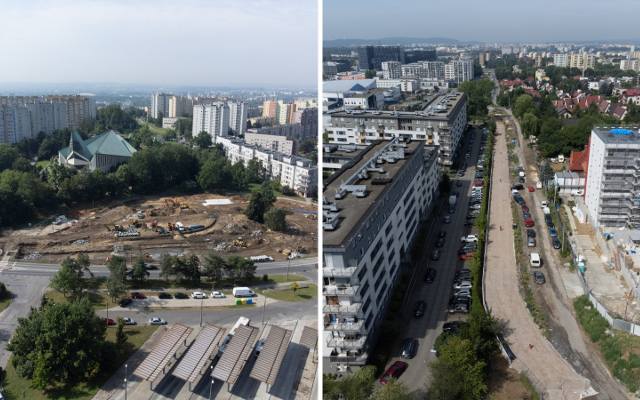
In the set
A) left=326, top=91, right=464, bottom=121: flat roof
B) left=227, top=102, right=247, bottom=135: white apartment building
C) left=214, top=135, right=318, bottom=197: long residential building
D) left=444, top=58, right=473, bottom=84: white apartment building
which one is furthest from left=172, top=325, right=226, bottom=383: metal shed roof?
left=444, top=58, right=473, bottom=84: white apartment building

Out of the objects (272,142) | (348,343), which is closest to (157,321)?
(348,343)

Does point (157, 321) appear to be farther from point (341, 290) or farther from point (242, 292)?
point (341, 290)

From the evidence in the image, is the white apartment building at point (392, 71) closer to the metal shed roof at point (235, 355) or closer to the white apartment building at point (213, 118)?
the white apartment building at point (213, 118)

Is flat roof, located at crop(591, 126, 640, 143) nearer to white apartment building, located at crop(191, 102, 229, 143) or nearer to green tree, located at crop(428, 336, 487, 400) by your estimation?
green tree, located at crop(428, 336, 487, 400)

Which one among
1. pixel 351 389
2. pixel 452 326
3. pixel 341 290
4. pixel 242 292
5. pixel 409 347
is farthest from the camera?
pixel 242 292

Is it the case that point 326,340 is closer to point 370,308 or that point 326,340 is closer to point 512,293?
point 370,308

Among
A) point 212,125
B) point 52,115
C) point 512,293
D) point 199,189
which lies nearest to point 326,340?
point 512,293

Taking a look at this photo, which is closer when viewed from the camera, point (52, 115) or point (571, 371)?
point (571, 371)
